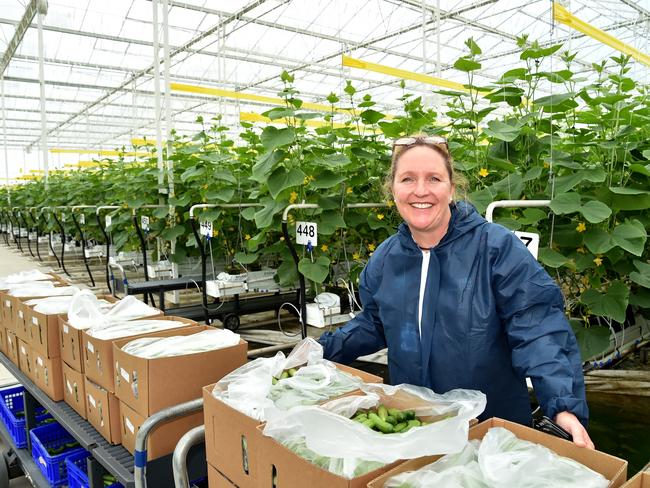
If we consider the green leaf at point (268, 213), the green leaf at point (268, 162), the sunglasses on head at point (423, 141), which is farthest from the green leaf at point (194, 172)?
the sunglasses on head at point (423, 141)

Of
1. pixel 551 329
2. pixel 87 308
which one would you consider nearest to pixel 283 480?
pixel 551 329

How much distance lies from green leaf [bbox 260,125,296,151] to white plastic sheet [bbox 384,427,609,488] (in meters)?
2.27

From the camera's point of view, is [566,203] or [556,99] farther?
[556,99]

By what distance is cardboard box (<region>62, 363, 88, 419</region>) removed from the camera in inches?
70.7

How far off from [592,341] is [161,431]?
6.17 feet

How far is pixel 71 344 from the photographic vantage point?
1.86 meters

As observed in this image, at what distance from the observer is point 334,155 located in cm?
315

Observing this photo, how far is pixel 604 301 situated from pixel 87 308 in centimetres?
213

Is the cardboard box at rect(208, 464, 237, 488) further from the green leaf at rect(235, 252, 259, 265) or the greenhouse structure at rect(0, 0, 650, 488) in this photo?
the green leaf at rect(235, 252, 259, 265)

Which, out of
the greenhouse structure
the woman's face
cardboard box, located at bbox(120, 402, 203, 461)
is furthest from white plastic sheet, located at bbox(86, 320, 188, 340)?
the woman's face

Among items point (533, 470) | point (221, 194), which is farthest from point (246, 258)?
point (533, 470)

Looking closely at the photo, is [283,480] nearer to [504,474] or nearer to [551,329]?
[504,474]

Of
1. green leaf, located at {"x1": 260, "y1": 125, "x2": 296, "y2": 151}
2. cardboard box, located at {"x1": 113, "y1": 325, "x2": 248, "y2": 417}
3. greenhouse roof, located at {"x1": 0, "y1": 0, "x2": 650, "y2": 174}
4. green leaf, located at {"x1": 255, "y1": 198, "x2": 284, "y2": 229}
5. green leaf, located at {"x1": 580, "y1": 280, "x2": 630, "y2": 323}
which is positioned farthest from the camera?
greenhouse roof, located at {"x1": 0, "y1": 0, "x2": 650, "y2": 174}

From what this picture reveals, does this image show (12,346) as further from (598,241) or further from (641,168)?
(641,168)
